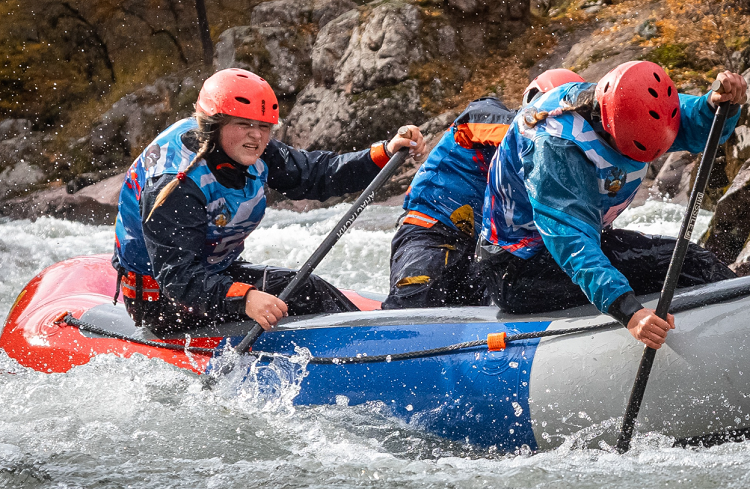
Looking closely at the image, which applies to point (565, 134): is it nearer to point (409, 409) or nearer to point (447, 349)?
point (447, 349)

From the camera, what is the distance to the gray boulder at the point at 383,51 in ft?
39.4

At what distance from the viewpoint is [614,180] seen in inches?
108

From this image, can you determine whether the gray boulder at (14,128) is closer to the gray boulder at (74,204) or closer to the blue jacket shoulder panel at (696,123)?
the gray boulder at (74,204)

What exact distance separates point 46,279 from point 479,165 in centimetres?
299

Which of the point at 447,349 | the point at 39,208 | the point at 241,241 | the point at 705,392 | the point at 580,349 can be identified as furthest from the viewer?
the point at 39,208

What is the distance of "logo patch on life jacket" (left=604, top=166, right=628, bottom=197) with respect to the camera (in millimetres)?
2729

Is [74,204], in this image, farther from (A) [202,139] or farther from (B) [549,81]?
(B) [549,81]

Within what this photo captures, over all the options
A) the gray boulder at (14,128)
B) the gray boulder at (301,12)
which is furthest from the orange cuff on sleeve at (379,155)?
the gray boulder at (14,128)

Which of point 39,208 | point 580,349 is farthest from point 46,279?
point 39,208

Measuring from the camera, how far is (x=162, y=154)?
3445mm

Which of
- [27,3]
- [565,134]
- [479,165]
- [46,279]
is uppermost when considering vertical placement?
[27,3]

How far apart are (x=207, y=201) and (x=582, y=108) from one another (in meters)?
1.70

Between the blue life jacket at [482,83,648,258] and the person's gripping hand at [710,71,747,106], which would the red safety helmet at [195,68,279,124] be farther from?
the person's gripping hand at [710,71,747,106]

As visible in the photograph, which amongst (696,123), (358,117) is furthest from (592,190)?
(358,117)
